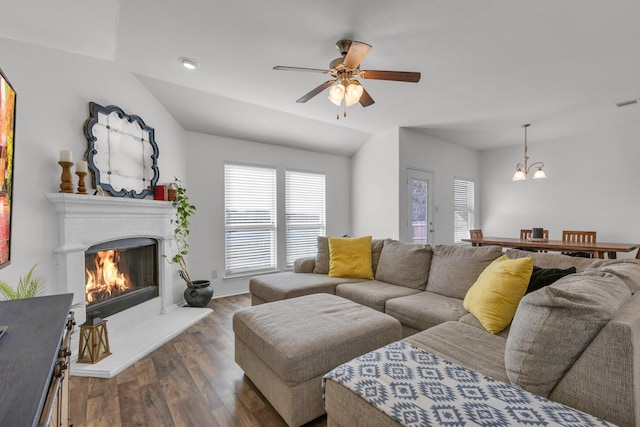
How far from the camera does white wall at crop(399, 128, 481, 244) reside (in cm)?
486

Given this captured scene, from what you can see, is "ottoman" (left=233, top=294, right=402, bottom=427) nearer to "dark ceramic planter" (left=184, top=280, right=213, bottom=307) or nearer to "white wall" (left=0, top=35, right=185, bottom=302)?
"white wall" (left=0, top=35, right=185, bottom=302)

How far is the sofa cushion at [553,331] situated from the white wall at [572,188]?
5163 mm

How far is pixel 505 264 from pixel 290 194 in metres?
3.61

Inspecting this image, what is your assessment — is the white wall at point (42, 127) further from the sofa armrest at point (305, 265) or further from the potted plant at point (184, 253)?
the sofa armrest at point (305, 265)

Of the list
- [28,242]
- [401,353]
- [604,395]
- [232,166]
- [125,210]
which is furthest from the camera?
[232,166]

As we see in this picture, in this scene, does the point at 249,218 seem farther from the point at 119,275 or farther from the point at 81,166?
the point at 81,166

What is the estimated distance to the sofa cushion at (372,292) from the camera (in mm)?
2648

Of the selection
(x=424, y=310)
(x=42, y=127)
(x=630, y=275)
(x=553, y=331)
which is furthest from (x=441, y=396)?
(x=42, y=127)

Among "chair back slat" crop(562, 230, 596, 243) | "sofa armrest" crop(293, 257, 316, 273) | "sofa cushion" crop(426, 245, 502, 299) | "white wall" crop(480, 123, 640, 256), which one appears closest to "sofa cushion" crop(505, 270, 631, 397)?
"sofa cushion" crop(426, 245, 502, 299)

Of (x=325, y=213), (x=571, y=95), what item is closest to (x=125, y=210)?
(x=325, y=213)

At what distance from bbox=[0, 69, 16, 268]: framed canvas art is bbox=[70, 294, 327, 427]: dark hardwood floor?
1.10 meters

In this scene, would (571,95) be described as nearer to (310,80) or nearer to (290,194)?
(310,80)

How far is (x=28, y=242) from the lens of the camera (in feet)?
6.93

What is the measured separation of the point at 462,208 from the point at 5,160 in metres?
6.53
